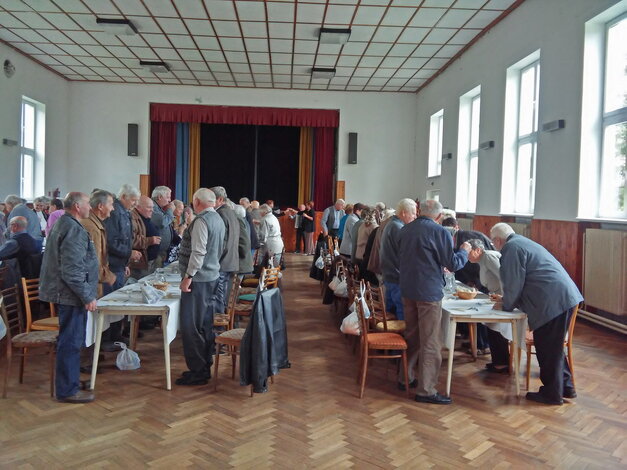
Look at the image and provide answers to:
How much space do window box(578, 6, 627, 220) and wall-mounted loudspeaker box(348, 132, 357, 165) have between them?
27.4ft

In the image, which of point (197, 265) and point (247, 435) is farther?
point (197, 265)

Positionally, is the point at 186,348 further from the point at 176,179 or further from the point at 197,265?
the point at 176,179

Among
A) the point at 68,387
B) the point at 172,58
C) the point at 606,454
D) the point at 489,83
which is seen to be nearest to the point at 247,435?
the point at 68,387

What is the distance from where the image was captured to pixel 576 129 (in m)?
6.47

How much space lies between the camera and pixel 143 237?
5566 mm

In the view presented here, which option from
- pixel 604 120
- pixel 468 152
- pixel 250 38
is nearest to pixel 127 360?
pixel 604 120

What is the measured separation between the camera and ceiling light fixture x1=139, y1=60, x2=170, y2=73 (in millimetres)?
11633

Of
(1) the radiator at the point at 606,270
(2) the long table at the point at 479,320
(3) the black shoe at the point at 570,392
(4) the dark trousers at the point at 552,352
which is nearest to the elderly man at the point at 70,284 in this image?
(2) the long table at the point at 479,320

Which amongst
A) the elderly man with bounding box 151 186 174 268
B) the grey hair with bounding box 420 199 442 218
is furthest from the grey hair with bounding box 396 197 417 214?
the elderly man with bounding box 151 186 174 268

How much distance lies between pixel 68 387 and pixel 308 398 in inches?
71.1

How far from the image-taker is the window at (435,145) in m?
13.0

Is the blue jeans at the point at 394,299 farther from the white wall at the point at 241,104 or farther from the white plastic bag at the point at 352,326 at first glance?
the white wall at the point at 241,104

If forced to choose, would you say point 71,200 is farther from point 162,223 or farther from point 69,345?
point 162,223

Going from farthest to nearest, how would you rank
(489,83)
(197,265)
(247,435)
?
(489,83)
(197,265)
(247,435)
